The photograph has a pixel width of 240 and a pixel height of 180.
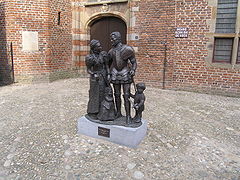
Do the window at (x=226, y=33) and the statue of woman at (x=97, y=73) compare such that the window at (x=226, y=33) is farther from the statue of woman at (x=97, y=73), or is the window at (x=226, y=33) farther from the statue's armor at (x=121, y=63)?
the statue of woman at (x=97, y=73)

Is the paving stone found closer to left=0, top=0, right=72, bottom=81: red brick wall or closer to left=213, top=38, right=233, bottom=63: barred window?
left=213, top=38, right=233, bottom=63: barred window

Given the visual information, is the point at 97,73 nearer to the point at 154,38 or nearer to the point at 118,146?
the point at 118,146

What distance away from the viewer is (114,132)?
139 inches

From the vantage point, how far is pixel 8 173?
8.87 ft

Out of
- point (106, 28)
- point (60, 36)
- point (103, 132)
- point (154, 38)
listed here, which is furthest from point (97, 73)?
point (106, 28)

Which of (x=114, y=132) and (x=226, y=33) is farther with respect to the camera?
(x=226, y=33)

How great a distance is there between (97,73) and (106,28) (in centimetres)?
668

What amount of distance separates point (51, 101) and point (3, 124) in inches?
72.4

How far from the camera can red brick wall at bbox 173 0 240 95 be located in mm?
7133

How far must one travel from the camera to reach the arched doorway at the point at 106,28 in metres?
9.34

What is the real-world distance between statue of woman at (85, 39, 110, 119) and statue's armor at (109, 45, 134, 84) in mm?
156

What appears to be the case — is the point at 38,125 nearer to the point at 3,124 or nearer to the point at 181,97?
the point at 3,124

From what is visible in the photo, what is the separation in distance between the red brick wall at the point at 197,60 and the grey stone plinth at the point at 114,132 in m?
4.66

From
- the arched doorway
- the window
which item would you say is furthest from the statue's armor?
the arched doorway
